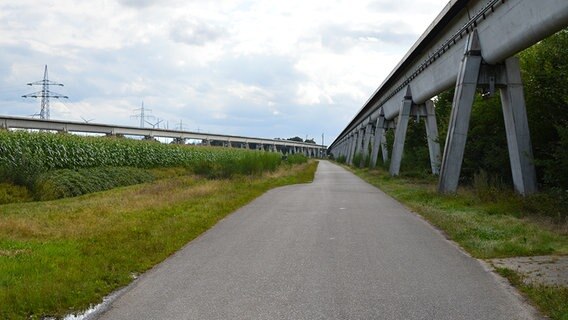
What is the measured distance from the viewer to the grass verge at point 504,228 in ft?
23.5

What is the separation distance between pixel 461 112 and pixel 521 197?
504 cm

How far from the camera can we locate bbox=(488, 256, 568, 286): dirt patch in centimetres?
788

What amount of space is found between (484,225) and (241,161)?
29.3 metres

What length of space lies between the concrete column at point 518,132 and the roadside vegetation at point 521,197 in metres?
0.53

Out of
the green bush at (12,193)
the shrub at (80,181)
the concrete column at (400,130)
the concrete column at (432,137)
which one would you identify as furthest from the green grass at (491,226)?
the concrete column at (400,130)

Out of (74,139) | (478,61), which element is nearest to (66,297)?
(478,61)

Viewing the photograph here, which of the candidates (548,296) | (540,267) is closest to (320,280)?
A: (548,296)

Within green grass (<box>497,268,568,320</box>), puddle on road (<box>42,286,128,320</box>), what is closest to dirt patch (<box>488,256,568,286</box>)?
green grass (<box>497,268,568,320</box>)

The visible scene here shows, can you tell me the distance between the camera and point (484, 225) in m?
13.4

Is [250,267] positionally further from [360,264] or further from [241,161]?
[241,161]

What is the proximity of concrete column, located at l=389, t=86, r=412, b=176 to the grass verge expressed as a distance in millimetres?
16744

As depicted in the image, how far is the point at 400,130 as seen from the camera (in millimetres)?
38438

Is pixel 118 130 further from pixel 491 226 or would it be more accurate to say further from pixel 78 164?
pixel 491 226

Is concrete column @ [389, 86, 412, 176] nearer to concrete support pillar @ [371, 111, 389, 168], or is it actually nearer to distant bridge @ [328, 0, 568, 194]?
distant bridge @ [328, 0, 568, 194]
